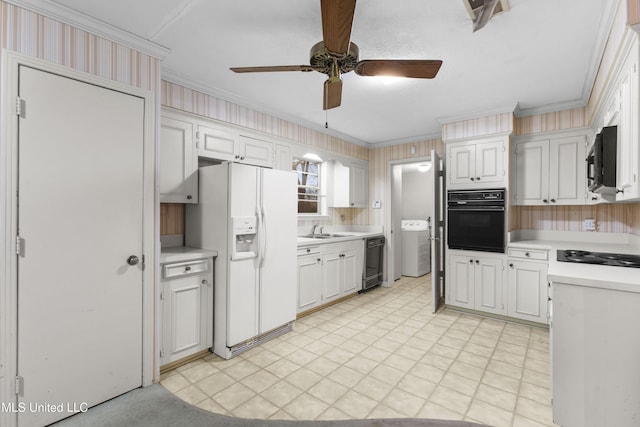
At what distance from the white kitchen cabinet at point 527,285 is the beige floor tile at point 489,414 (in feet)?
6.06

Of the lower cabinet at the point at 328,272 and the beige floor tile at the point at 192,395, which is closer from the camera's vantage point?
the beige floor tile at the point at 192,395

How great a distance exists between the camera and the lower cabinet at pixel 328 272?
11.7 feet

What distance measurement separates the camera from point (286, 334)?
3.18 m

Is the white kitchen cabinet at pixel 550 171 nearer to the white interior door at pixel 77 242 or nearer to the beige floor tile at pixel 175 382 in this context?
the beige floor tile at pixel 175 382

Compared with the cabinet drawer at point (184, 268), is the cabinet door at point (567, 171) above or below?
above

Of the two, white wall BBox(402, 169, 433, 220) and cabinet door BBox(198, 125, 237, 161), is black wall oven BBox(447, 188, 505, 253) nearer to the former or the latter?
cabinet door BBox(198, 125, 237, 161)

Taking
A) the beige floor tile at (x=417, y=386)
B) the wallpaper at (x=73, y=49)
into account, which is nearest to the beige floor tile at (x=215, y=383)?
the beige floor tile at (x=417, y=386)

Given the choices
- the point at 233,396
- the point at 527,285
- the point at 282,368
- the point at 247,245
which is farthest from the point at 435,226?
the point at 233,396

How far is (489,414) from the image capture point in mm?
1900

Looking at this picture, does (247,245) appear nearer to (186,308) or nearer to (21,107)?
(186,308)

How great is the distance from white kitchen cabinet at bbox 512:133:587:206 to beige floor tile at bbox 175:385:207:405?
3.89m

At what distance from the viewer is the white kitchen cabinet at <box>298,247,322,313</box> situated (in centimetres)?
353

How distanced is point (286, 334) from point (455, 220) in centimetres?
250

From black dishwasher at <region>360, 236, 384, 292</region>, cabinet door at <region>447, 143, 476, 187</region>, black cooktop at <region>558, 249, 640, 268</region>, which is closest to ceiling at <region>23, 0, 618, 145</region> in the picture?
cabinet door at <region>447, 143, 476, 187</region>
